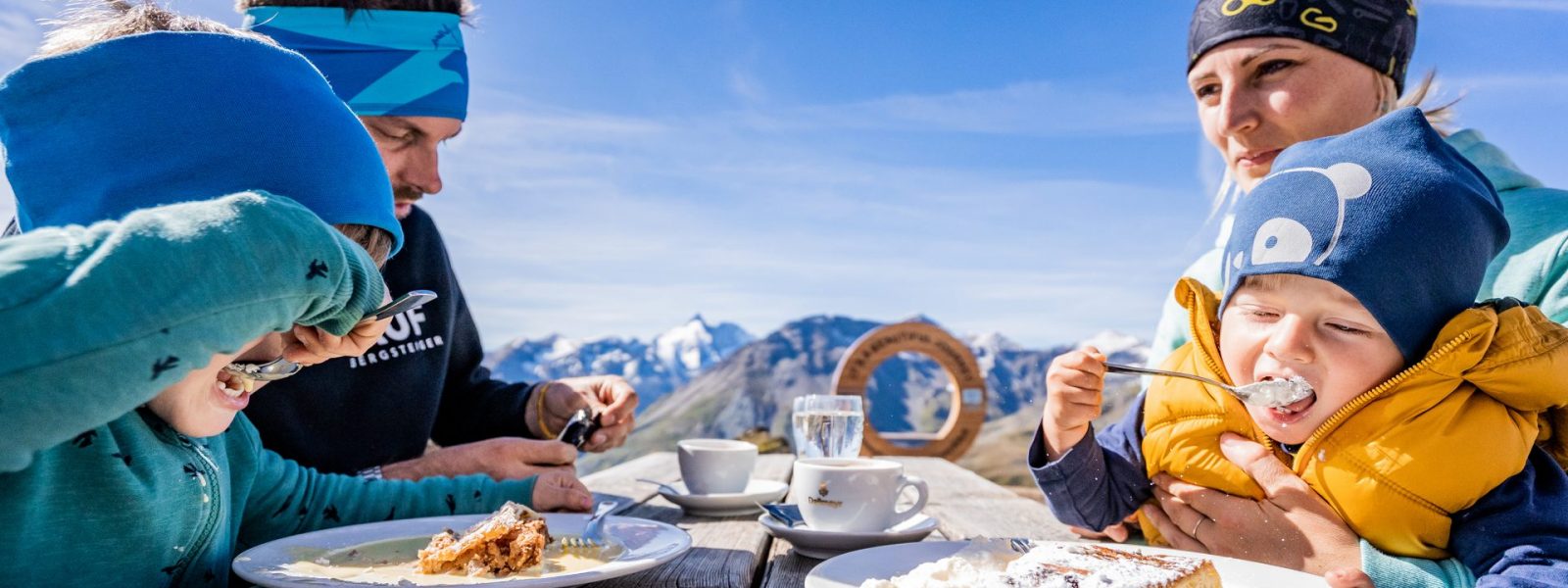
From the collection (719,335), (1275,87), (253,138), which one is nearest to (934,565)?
(253,138)

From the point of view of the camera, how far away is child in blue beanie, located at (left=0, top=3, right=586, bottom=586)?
787mm

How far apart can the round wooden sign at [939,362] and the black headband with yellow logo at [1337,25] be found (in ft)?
8.60

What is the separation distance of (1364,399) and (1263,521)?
0.25 meters

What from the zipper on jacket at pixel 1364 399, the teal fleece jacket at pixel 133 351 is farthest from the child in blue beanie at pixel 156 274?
the zipper on jacket at pixel 1364 399

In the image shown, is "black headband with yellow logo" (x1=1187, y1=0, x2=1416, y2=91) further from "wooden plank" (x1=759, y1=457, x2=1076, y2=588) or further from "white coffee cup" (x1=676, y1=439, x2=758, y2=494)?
"white coffee cup" (x1=676, y1=439, x2=758, y2=494)

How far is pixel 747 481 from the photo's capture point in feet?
7.22

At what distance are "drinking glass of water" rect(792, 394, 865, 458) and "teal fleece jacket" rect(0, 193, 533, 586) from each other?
1251mm

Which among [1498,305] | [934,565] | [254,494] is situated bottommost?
[254,494]

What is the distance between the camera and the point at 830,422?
2197 mm

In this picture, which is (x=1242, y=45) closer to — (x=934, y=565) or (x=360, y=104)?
(x=934, y=565)

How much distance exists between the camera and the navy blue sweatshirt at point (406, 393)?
220 centimetres

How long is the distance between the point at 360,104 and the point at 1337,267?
6.48ft

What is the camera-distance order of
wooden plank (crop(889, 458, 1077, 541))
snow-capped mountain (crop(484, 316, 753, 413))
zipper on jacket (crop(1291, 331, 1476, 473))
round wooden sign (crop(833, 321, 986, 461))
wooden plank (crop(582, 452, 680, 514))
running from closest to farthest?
1. zipper on jacket (crop(1291, 331, 1476, 473))
2. wooden plank (crop(889, 458, 1077, 541))
3. wooden plank (crop(582, 452, 680, 514))
4. round wooden sign (crop(833, 321, 986, 461))
5. snow-capped mountain (crop(484, 316, 753, 413))

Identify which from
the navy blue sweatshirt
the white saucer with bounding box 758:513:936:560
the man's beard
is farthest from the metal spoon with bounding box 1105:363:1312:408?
the navy blue sweatshirt
